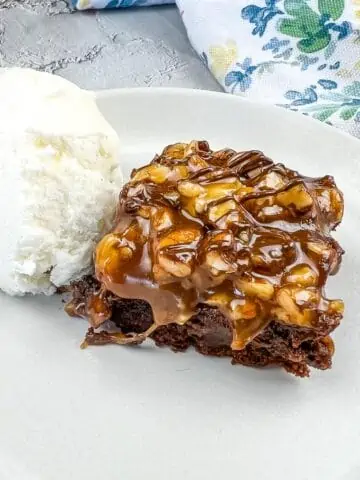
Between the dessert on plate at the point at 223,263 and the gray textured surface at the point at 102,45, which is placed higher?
the dessert on plate at the point at 223,263

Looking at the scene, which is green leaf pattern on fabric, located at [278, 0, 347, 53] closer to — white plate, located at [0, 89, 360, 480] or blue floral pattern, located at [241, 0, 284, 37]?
blue floral pattern, located at [241, 0, 284, 37]

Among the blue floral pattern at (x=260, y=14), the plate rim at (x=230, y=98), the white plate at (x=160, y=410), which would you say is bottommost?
the white plate at (x=160, y=410)

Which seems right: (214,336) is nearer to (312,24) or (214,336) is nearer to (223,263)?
(223,263)

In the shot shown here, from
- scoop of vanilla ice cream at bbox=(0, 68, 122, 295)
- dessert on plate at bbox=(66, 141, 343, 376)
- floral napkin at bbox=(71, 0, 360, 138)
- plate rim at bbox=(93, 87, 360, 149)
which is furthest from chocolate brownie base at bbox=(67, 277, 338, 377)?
floral napkin at bbox=(71, 0, 360, 138)

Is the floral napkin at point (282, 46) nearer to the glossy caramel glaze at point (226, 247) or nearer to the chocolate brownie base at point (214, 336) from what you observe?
the glossy caramel glaze at point (226, 247)

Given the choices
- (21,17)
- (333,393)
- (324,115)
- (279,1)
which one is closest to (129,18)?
(21,17)

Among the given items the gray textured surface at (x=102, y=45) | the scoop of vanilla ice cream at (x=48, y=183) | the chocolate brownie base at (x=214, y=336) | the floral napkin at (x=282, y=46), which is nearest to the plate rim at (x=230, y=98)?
the floral napkin at (x=282, y=46)

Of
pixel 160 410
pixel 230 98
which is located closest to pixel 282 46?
pixel 230 98
